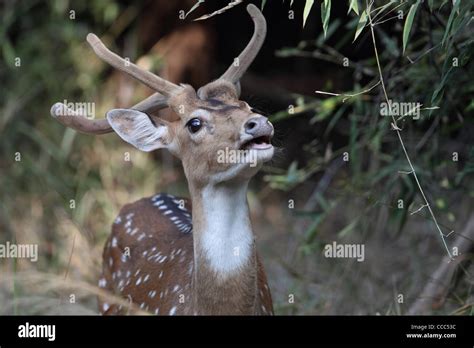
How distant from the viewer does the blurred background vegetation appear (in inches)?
246

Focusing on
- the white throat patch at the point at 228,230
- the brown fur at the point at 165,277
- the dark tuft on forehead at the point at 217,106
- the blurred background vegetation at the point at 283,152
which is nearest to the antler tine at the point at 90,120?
the dark tuft on forehead at the point at 217,106

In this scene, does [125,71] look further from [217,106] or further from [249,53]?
[249,53]

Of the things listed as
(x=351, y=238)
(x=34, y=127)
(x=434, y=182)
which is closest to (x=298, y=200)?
(x=351, y=238)

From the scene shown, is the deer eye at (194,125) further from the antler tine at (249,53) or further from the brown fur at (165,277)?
the brown fur at (165,277)

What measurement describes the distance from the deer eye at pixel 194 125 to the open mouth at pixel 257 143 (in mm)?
289

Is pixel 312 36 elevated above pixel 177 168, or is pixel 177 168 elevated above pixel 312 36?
pixel 312 36

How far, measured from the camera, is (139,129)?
511 centimetres

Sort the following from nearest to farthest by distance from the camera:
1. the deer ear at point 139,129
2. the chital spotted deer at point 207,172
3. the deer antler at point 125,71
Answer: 1. the chital spotted deer at point 207,172
2. the deer antler at point 125,71
3. the deer ear at point 139,129

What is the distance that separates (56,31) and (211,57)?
1.40 m

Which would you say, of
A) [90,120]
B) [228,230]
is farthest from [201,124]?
[90,120]

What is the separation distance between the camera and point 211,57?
955cm

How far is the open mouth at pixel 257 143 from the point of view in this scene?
4609mm

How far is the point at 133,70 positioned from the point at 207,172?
61 cm
